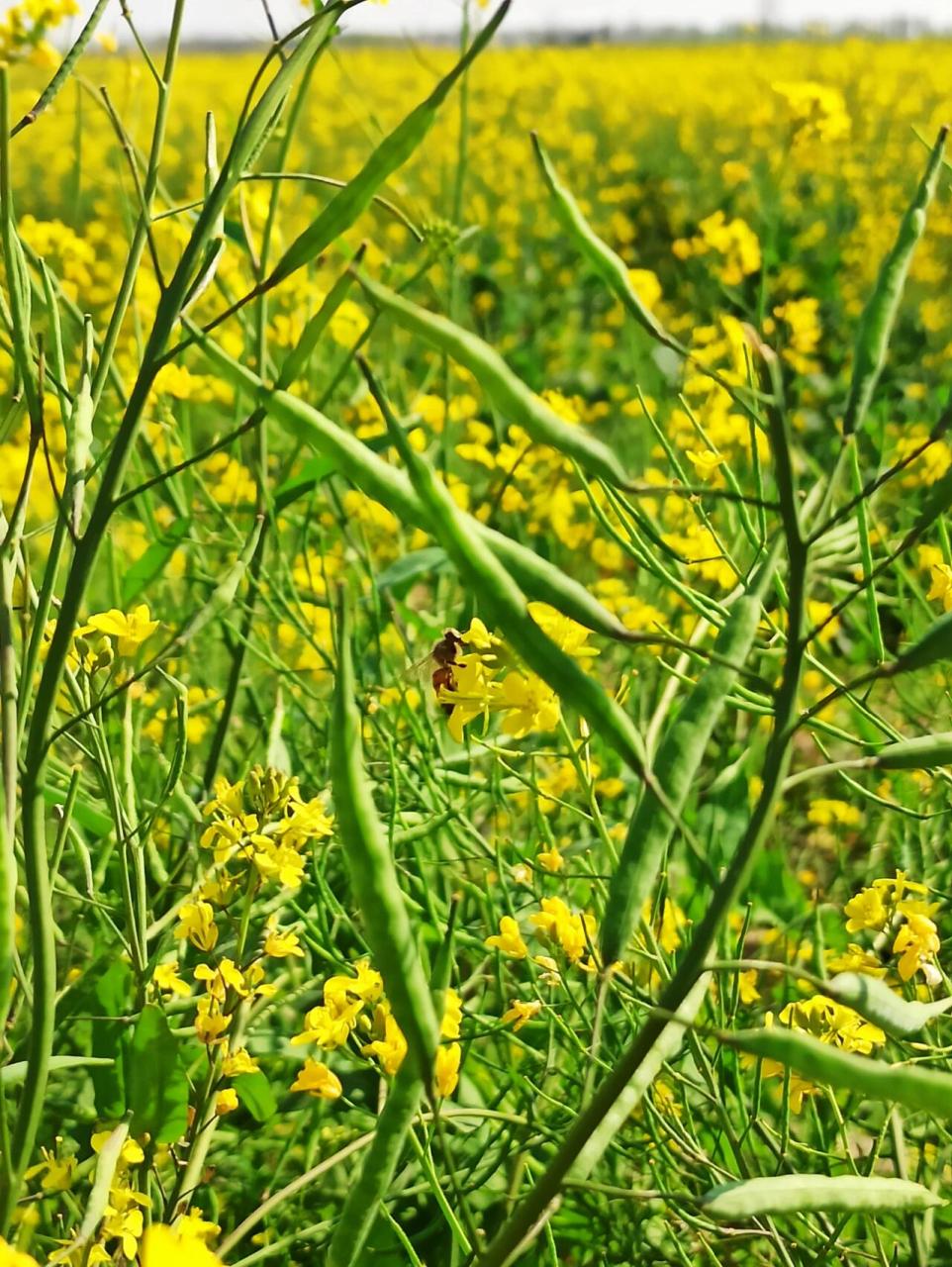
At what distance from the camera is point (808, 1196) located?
420 mm

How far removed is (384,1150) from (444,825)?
51 cm

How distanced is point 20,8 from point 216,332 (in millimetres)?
1493

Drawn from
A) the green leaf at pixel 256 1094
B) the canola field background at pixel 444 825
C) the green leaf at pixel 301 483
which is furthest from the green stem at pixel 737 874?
the green leaf at pixel 301 483

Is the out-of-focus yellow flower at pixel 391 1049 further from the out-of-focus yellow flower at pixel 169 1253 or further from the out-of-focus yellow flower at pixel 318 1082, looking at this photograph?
the out-of-focus yellow flower at pixel 169 1253

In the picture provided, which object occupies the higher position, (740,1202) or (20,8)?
(20,8)

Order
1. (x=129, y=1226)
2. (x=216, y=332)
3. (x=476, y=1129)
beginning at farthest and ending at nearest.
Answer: (x=216, y=332) < (x=476, y=1129) < (x=129, y=1226)

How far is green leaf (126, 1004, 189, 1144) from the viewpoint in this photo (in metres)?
0.69

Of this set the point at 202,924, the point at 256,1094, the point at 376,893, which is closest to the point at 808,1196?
the point at 376,893

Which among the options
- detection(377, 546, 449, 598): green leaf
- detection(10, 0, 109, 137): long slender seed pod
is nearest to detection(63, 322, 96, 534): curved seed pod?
detection(10, 0, 109, 137): long slender seed pod

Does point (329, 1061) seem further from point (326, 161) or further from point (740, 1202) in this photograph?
point (326, 161)

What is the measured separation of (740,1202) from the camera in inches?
15.7

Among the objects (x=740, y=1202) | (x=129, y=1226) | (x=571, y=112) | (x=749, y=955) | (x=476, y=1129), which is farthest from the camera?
(x=571, y=112)

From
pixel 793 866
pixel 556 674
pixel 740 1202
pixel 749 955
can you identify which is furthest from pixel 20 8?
pixel 793 866

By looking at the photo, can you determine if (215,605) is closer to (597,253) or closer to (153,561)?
(597,253)
